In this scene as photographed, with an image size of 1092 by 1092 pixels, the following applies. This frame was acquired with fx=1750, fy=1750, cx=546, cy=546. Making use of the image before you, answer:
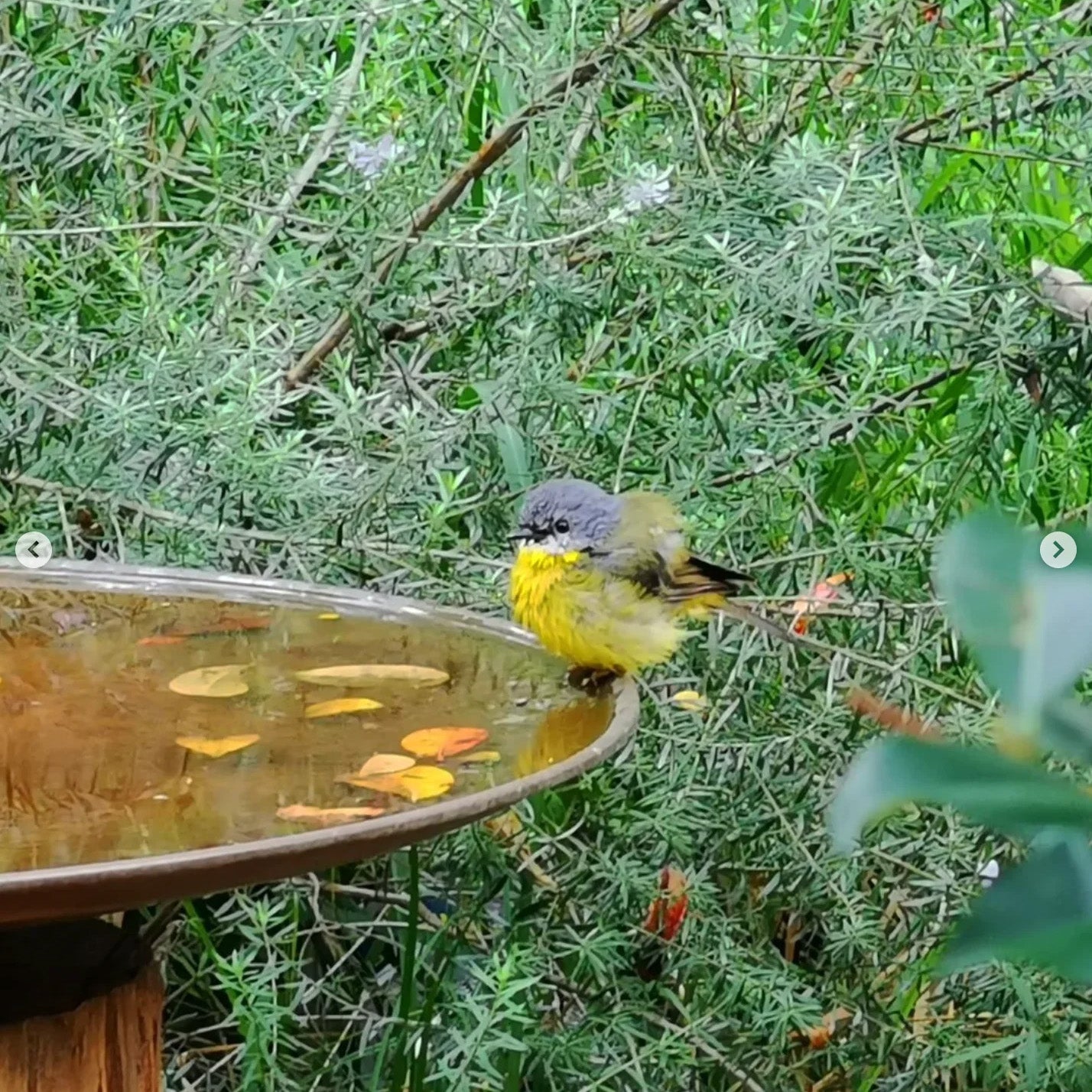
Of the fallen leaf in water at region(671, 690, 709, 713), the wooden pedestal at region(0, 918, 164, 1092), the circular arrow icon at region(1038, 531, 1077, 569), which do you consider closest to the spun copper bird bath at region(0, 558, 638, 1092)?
the wooden pedestal at region(0, 918, 164, 1092)

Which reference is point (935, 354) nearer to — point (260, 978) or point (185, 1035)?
point (260, 978)

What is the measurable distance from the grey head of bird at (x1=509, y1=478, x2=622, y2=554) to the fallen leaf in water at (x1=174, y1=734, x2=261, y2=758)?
88 cm

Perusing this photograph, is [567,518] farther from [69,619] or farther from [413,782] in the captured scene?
[413,782]

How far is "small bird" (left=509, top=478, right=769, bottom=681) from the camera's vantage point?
8.00ft

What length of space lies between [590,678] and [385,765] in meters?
0.52

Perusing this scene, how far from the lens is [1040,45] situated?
3049mm

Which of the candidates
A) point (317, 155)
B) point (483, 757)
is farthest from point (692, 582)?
point (317, 155)

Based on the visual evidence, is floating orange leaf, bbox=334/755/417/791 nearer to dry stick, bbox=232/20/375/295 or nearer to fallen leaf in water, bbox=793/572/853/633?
fallen leaf in water, bbox=793/572/853/633

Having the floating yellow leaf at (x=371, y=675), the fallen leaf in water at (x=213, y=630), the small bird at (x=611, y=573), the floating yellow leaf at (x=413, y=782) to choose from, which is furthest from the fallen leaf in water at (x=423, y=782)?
the small bird at (x=611, y=573)

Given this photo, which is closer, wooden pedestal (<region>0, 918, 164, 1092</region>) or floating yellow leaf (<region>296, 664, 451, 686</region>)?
wooden pedestal (<region>0, 918, 164, 1092</region>)

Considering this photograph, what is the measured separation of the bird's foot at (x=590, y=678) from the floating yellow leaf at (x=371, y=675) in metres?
0.16

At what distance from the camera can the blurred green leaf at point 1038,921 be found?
33 cm

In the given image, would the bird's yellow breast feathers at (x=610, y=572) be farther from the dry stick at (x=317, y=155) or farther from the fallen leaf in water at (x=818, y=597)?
the dry stick at (x=317, y=155)

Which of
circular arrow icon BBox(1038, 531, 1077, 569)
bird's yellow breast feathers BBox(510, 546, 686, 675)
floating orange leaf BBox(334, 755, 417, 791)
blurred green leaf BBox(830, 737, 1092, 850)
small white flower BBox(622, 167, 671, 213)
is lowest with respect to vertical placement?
bird's yellow breast feathers BBox(510, 546, 686, 675)
